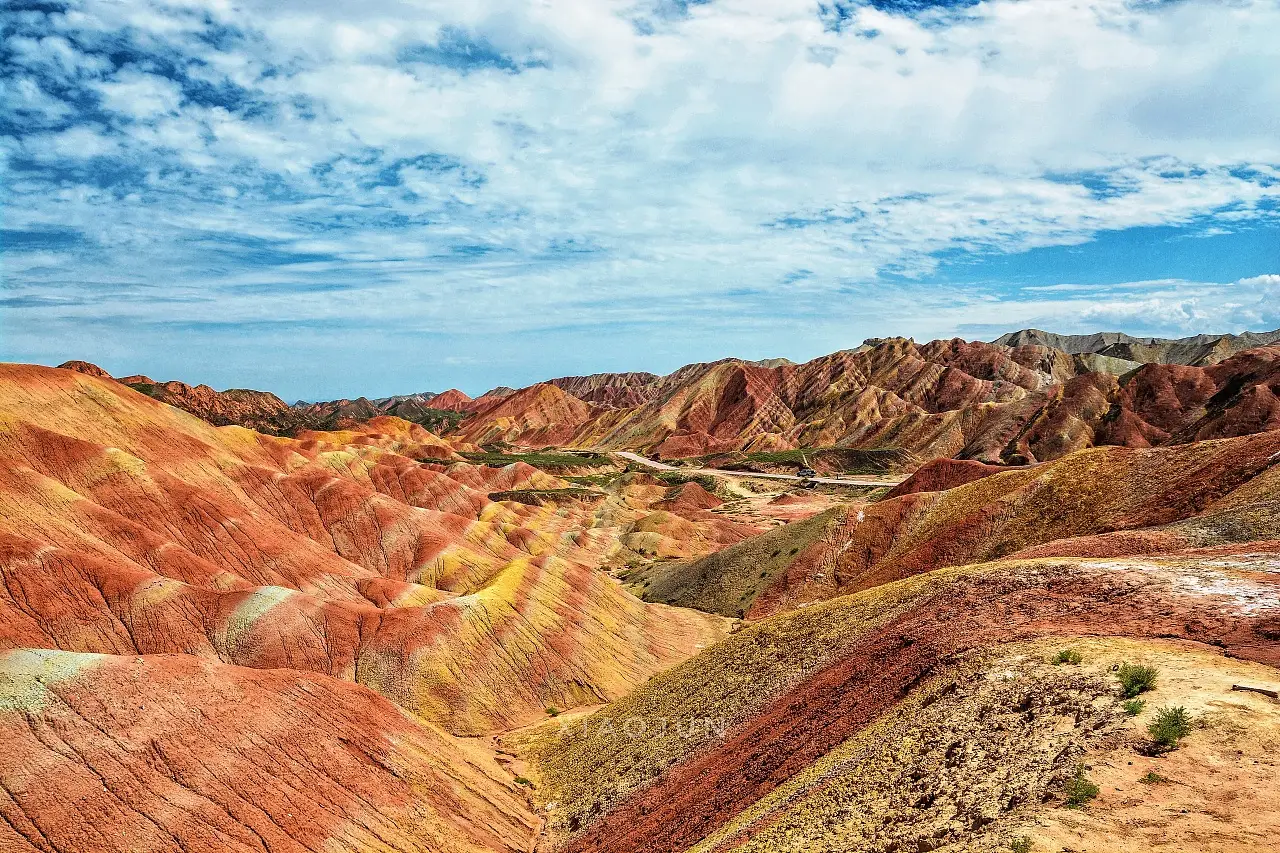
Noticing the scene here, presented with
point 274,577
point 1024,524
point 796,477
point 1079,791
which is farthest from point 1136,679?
point 796,477

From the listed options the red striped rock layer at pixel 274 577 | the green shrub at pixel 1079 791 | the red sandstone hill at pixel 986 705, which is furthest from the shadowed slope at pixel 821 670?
the red striped rock layer at pixel 274 577

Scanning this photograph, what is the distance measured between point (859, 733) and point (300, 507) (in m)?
55.9

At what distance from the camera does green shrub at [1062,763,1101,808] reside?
12.3 metres

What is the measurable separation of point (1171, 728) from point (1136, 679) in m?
2.11

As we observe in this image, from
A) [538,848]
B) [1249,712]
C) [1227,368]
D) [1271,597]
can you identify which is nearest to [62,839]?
[538,848]

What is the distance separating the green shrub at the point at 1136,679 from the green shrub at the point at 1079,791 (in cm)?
326

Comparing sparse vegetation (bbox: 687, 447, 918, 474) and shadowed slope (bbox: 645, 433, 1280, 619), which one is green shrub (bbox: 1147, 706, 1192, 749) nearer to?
shadowed slope (bbox: 645, 433, 1280, 619)

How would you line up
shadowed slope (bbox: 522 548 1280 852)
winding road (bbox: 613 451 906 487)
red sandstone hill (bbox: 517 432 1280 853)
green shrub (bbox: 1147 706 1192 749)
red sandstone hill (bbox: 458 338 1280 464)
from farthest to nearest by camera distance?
winding road (bbox: 613 451 906 487) → red sandstone hill (bbox: 458 338 1280 464) → shadowed slope (bbox: 522 548 1280 852) → green shrub (bbox: 1147 706 1192 749) → red sandstone hill (bbox: 517 432 1280 853)

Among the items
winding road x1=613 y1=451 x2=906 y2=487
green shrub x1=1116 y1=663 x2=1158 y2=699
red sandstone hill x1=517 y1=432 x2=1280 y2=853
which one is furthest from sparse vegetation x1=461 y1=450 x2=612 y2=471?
green shrub x1=1116 y1=663 x2=1158 y2=699

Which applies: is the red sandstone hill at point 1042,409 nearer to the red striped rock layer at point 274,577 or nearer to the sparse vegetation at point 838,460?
the sparse vegetation at point 838,460


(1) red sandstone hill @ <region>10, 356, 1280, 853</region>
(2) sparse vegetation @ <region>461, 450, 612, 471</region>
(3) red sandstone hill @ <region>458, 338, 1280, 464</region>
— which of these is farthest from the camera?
(2) sparse vegetation @ <region>461, 450, 612, 471</region>

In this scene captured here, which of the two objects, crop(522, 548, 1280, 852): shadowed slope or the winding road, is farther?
the winding road

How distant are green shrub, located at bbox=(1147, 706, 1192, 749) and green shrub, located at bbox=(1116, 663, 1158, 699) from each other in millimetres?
1243

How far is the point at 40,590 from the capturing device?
34.8 meters
